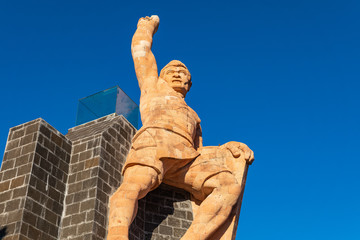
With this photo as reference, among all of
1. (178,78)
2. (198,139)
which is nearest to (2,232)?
(198,139)

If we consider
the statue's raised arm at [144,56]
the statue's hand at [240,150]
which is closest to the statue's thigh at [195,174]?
the statue's hand at [240,150]

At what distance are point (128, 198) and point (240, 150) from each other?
9.63 feet

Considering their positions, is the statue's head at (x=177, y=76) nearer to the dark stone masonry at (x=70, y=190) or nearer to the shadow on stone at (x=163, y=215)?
the dark stone masonry at (x=70, y=190)

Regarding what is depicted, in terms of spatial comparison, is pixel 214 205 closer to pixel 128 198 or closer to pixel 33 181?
pixel 128 198

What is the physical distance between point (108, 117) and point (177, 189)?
244 centimetres

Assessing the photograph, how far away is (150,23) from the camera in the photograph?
13.6m

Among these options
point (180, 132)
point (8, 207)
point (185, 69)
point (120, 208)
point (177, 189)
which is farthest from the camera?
point (185, 69)

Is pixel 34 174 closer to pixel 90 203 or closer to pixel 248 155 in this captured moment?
pixel 90 203

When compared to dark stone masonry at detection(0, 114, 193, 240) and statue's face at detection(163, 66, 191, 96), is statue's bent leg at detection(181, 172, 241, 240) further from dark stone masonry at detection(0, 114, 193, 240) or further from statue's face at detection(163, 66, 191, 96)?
statue's face at detection(163, 66, 191, 96)

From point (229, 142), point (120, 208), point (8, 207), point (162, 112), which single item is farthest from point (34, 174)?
point (229, 142)

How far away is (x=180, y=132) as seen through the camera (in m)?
11.0

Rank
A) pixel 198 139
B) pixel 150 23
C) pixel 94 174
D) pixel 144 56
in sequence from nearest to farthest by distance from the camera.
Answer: pixel 94 174 < pixel 198 139 < pixel 144 56 < pixel 150 23

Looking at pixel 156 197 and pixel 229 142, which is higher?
pixel 229 142

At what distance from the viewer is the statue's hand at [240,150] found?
1148 cm
